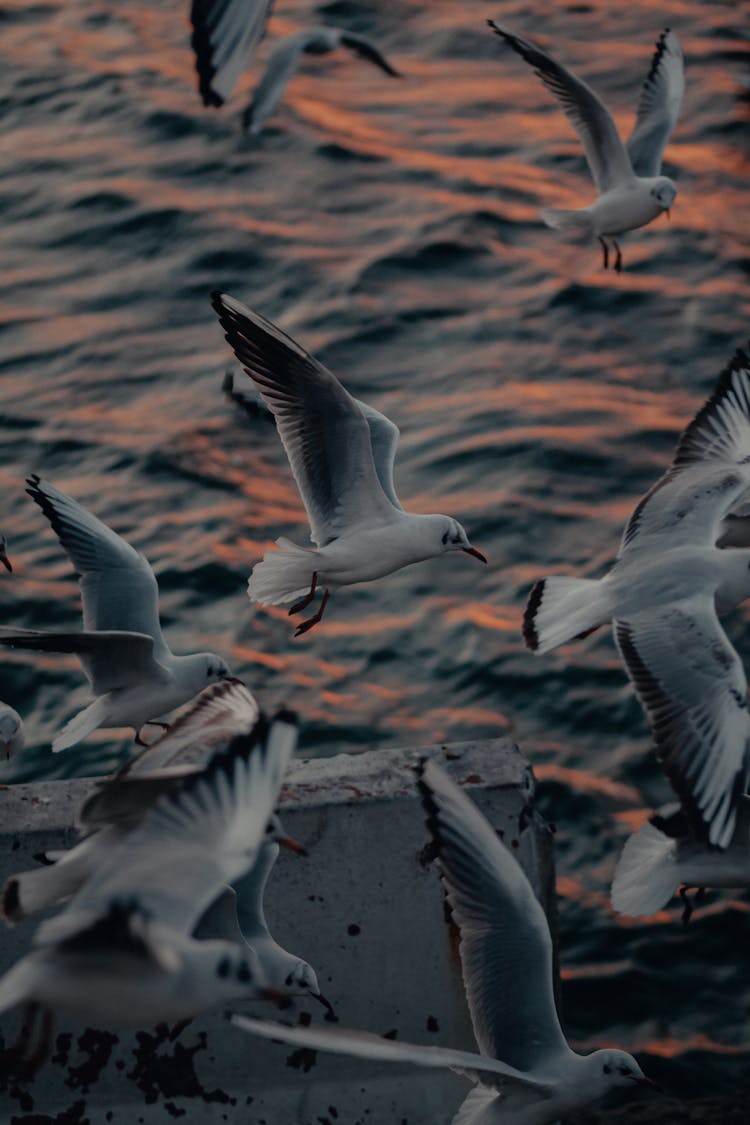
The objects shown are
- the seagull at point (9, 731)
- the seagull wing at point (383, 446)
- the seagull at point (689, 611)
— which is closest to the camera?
the seagull at point (689, 611)

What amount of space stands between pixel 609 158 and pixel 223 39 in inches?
219

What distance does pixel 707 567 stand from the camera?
605 cm

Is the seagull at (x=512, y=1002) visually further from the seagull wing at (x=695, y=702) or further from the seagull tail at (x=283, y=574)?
the seagull tail at (x=283, y=574)

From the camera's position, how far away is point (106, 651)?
20.9 feet

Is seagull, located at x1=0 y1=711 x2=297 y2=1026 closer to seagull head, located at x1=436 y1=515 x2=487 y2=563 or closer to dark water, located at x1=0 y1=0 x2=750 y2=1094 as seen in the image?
seagull head, located at x1=436 y1=515 x2=487 y2=563

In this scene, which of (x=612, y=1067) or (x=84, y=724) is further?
(x=84, y=724)

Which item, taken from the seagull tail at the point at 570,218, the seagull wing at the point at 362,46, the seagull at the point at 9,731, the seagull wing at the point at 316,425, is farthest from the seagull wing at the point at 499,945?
the seagull wing at the point at 362,46

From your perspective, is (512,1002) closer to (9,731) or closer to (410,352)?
(9,731)

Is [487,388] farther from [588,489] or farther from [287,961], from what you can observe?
[287,961]

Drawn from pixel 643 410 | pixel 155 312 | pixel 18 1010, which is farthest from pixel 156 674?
pixel 155 312

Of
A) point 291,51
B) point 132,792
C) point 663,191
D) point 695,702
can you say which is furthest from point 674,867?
point 291,51

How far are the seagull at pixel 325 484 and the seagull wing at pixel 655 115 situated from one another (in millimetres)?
3723

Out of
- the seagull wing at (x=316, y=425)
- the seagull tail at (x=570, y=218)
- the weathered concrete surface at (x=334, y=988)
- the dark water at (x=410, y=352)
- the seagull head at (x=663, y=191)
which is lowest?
the dark water at (x=410, y=352)

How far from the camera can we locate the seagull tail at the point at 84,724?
251 inches
